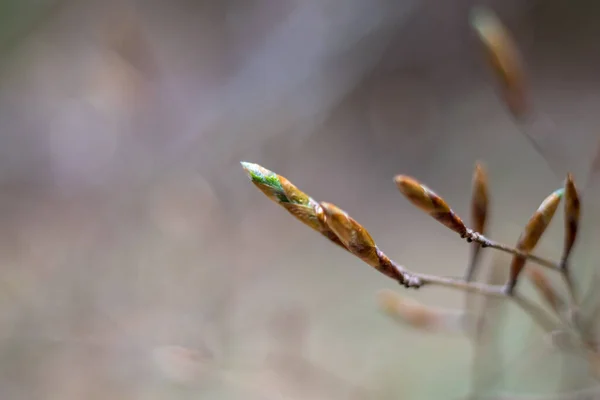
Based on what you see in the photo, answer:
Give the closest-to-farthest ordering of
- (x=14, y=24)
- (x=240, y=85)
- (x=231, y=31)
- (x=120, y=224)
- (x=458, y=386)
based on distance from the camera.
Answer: (x=458, y=386) → (x=120, y=224) → (x=240, y=85) → (x=14, y=24) → (x=231, y=31)

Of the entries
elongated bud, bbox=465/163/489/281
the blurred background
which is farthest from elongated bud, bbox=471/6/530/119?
the blurred background

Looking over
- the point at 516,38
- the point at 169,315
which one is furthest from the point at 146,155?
the point at 516,38

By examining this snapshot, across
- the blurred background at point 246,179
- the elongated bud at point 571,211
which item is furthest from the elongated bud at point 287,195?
the blurred background at point 246,179

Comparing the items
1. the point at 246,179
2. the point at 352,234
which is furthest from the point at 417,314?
the point at 246,179

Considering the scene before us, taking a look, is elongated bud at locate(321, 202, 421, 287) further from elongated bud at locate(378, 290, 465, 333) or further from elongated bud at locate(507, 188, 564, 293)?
elongated bud at locate(378, 290, 465, 333)

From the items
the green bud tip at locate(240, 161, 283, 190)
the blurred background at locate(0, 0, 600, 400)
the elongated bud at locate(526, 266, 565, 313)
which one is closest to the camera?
the green bud tip at locate(240, 161, 283, 190)

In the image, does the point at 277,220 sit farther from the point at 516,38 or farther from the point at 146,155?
the point at 516,38

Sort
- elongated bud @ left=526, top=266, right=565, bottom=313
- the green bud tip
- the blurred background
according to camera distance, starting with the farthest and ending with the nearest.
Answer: the blurred background < elongated bud @ left=526, top=266, right=565, bottom=313 < the green bud tip
